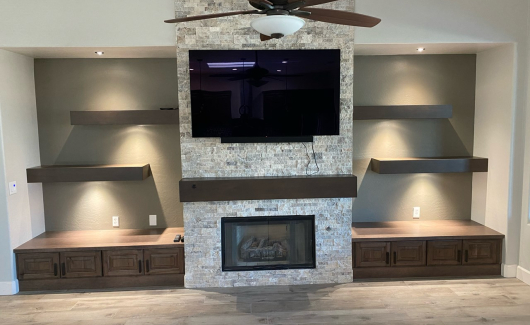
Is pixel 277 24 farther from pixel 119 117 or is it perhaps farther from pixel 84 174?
pixel 84 174

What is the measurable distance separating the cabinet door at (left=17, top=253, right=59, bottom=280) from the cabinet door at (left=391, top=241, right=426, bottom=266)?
3.30m

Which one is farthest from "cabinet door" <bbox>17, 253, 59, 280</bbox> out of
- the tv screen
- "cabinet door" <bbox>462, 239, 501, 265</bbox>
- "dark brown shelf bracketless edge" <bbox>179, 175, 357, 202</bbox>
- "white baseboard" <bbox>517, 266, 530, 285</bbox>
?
"white baseboard" <bbox>517, 266, 530, 285</bbox>

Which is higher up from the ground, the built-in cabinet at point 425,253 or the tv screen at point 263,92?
the tv screen at point 263,92

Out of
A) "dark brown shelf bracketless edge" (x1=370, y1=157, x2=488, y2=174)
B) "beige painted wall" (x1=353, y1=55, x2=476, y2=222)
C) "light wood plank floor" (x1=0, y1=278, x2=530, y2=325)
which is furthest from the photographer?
"beige painted wall" (x1=353, y1=55, x2=476, y2=222)

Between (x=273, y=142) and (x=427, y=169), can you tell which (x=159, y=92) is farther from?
(x=427, y=169)

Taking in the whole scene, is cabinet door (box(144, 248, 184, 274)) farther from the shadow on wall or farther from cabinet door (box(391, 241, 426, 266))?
cabinet door (box(391, 241, 426, 266))

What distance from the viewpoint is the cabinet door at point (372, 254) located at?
3.61 metres

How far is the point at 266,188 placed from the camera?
3.36 m

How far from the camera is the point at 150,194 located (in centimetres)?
399

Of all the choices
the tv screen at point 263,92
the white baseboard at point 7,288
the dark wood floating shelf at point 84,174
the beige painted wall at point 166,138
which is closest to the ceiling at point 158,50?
the beige painted wall at point 166,138

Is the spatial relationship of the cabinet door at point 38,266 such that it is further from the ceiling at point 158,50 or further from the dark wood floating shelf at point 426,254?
the dark wood floating shelf at point 426,254

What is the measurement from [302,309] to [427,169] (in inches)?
75.4

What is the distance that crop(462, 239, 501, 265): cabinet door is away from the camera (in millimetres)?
3627

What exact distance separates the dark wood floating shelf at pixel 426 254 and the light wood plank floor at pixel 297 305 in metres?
0.12
